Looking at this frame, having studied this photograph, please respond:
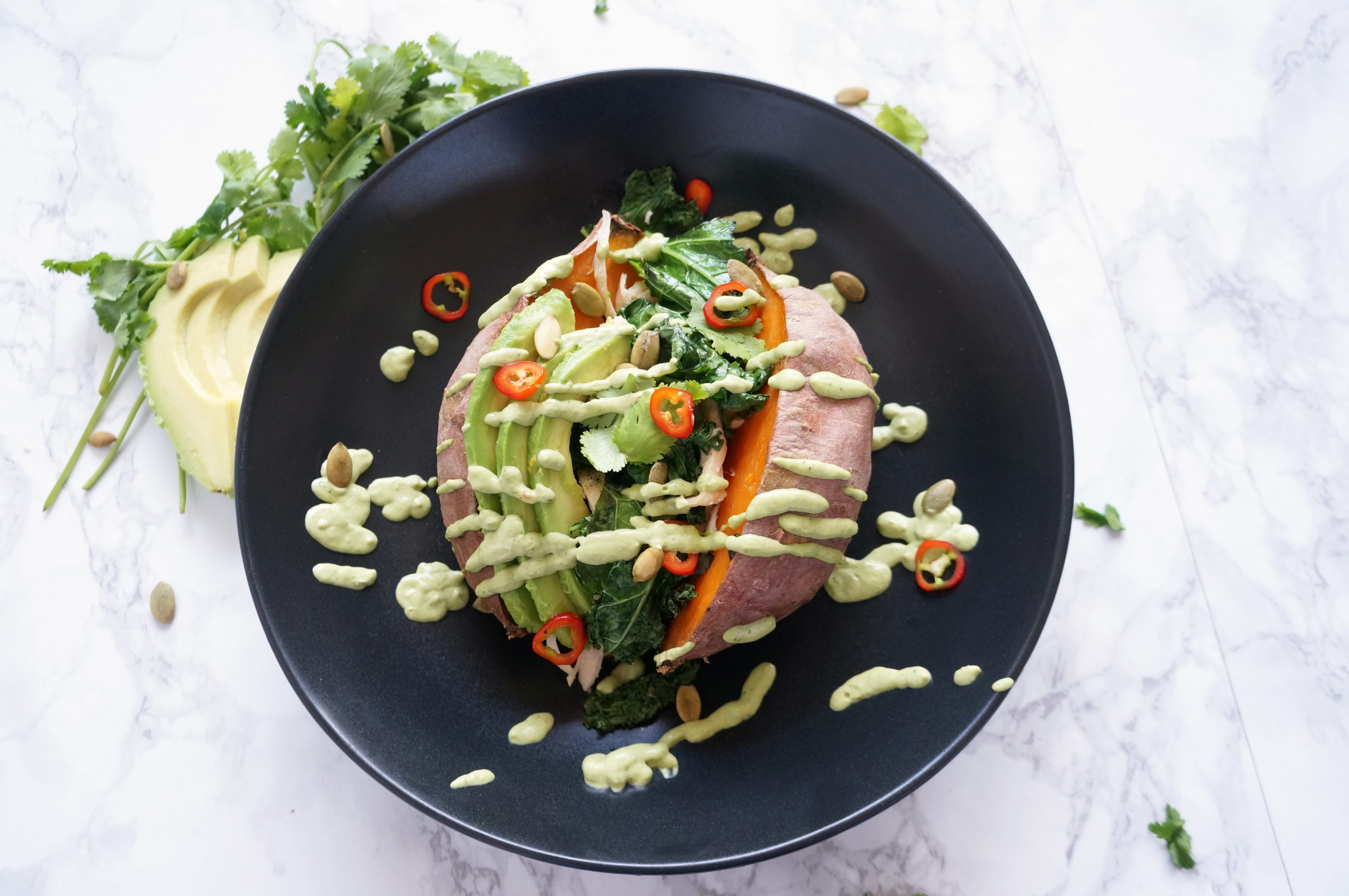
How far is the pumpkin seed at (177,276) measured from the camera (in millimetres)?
3117

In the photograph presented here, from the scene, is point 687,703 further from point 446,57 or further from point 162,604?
point 446,57

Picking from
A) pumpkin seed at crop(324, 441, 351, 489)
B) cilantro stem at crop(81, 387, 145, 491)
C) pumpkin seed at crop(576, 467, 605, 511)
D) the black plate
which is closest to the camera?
pumpkin seed at crop(576, 467, 605, 511)

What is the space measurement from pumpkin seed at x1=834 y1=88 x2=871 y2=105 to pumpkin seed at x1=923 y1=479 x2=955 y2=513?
1555 millimetres

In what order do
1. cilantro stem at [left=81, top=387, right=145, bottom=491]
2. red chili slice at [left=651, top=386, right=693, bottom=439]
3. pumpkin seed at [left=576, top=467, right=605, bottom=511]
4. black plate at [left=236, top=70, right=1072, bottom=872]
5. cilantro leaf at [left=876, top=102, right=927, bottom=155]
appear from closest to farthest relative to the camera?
red chili slice at [left=651, top=386, right=693, bottom=439], pumpkin seed at [left=576, top=467, right=605, bottom=511], black plate at [left=236, top=70, right=1072, bottom=872], cilantro stem at [left=81, top=387, right=145, bottom=491], cilantro leaf at [left=876, top=102, right=927, bottom=155]

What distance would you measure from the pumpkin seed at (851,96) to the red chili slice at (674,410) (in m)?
1.64

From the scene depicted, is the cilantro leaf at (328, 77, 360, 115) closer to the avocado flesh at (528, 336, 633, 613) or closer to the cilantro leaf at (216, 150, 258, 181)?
the cilantro leaf at (216, 150, 258, 181)

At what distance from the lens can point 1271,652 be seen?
3248mm

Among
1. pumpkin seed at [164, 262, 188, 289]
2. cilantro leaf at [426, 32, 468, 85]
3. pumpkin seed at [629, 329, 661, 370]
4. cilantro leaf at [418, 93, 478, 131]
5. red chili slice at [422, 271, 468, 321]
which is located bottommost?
red chili slice at [422, 271, 468, 321]

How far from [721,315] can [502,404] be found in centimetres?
74

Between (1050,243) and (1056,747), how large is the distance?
1.92 meters

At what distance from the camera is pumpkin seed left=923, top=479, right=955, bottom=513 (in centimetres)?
303

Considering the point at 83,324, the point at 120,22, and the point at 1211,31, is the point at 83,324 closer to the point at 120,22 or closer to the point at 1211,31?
the point at 120,22

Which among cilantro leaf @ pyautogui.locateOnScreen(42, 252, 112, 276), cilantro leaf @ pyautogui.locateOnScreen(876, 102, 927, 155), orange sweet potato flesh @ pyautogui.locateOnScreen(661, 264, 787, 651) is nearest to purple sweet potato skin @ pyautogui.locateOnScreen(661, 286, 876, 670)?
orange sweet potato flesh @ pyautogui.locateOnScreen(661, 264, 787, 651)

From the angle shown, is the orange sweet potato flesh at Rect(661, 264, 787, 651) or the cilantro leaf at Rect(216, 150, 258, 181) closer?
the orange sweet potato flesh at Rect(661, 264, 787, 651)
